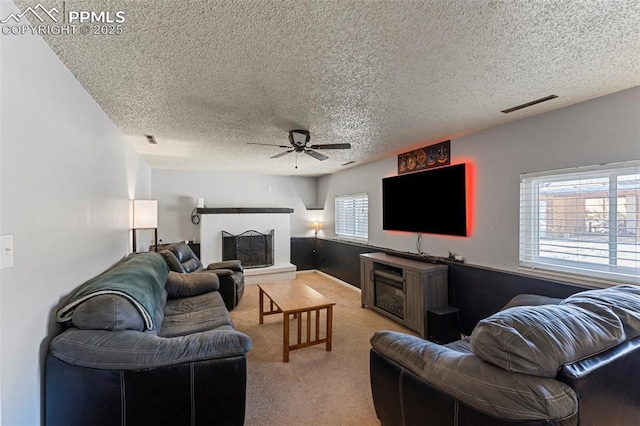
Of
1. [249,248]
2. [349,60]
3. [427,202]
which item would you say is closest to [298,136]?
[349,60]

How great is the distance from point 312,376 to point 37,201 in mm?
2264

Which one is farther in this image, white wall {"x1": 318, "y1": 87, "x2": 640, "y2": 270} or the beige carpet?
white wall {"x1": 318, "y1": 87, "x2": 640, "y2": 270}

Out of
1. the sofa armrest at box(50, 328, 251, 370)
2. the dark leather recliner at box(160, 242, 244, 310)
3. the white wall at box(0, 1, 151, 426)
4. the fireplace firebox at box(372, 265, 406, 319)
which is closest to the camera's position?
the white wall at box(0, 1, 151, 426)

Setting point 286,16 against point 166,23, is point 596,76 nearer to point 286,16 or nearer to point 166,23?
point 286,16

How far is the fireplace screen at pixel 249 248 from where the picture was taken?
571cm

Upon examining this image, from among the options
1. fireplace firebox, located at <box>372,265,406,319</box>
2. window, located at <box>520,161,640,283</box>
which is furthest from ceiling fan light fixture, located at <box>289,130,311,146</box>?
window, located at <box>520,161,640,283</box>

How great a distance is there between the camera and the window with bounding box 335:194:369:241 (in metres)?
5.12

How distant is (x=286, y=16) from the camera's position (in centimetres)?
128

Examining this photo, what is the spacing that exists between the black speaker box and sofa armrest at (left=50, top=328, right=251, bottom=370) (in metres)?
2.27

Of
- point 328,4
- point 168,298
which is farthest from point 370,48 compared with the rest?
point 168,298

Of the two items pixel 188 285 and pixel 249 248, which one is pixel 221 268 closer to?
pixel 188 285

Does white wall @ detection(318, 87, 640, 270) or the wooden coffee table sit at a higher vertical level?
white wall @ detection(318, 87, 640, 270)

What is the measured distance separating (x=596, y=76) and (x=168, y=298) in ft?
13.9

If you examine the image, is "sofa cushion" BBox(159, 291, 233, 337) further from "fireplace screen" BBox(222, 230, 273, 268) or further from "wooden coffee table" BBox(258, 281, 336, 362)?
"fireplace screen" BBox(222, 230, 273, 268)
